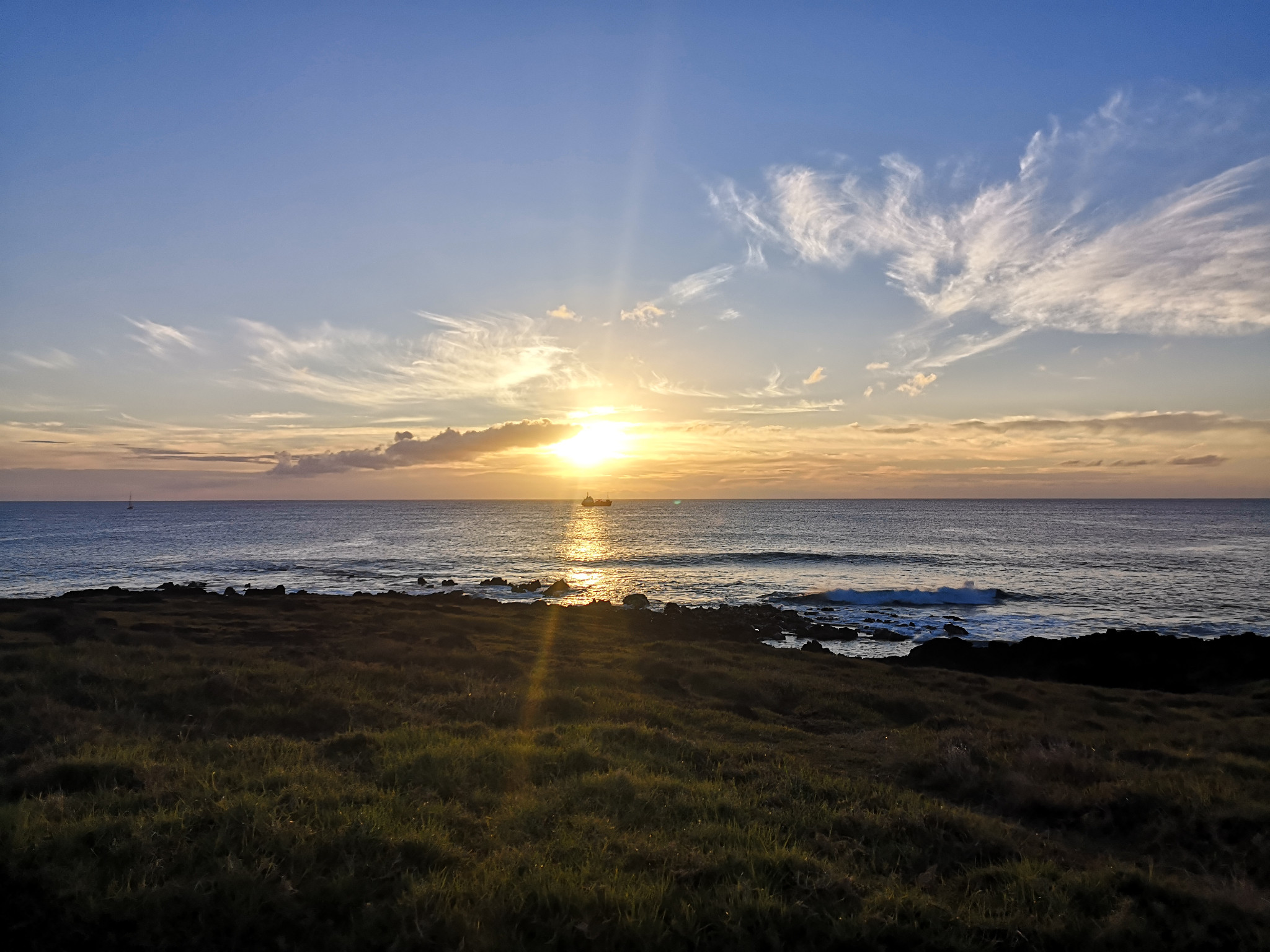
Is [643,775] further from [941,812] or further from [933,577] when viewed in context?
[933,577]

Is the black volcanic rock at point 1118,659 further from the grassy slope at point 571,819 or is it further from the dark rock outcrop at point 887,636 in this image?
the grassy slope at point 571,819

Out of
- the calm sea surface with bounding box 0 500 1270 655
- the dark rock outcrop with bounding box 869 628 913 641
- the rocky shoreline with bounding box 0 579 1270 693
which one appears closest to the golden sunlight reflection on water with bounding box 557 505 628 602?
the calm sea surface with bounding box 0 500 1270 655

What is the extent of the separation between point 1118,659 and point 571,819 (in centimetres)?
3039

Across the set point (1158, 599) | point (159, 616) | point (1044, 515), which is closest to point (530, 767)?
point (159, 616)

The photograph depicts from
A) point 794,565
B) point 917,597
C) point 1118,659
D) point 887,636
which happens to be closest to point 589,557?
A: point 794,565

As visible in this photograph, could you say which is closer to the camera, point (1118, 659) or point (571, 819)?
point (571, 819)

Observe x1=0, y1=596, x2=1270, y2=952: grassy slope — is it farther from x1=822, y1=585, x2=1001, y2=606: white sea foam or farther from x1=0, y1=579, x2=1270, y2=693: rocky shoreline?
x1=822, y1=585, x2=1001, y2=606: white sea foam

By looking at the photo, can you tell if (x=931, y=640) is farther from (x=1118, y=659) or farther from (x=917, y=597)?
(x=917, y=597)

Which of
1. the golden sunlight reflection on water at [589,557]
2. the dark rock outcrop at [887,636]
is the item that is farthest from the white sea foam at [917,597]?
the golden sunlight reflection on water at [589,557]

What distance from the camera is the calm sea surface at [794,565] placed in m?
44.4

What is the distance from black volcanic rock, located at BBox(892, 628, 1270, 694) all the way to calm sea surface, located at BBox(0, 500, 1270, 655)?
3.79m

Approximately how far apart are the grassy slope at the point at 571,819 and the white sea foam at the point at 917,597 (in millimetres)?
31925

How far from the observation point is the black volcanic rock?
2692 centimetres

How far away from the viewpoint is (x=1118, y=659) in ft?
94.6
